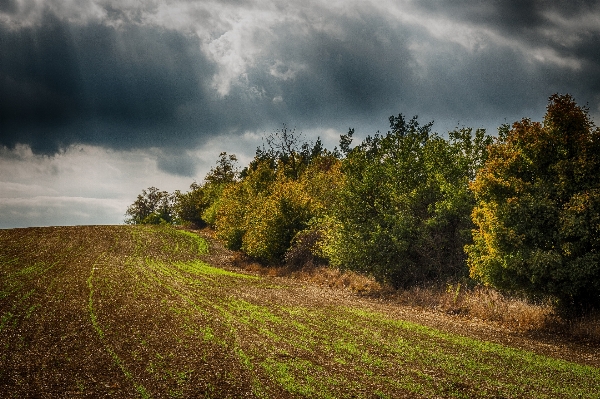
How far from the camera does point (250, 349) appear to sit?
12164 mm

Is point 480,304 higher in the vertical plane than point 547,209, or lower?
lower

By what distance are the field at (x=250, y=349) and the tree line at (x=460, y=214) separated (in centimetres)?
293

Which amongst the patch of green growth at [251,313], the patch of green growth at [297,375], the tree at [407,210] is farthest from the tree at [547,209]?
the patch of green growth at [297,375]

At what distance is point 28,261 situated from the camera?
3497 cm

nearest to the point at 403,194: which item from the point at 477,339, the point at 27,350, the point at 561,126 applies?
the point at 561,126

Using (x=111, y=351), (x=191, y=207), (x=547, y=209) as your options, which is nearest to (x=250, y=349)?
(x=111, y=351)

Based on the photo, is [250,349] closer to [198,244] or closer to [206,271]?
[206,271]

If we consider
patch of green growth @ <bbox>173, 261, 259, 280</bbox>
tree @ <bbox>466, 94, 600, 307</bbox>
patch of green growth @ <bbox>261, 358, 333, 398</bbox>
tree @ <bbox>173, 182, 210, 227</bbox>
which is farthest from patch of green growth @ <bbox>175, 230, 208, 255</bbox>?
patch of green growth @ <bbox>261, 358, 333, 398</bbox>

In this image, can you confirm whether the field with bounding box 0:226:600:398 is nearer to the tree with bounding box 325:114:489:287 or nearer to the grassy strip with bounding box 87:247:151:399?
the grassy strip with bounding box 87:247:151:399

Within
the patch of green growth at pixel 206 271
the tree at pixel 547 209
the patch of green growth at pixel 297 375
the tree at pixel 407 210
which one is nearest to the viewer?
the patch of green growth at pixel 297 375

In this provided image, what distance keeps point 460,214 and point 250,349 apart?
53.9 ft

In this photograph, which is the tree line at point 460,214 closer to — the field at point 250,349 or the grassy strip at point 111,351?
the field at point 250,349

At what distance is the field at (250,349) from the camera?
368 inches

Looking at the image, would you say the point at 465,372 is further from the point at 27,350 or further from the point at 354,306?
the point at 27,350
